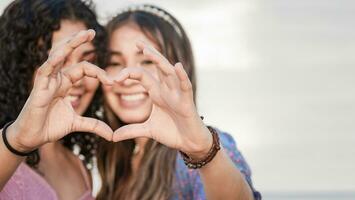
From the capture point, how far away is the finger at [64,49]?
150cm

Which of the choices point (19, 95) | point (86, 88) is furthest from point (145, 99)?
point (19, 95)

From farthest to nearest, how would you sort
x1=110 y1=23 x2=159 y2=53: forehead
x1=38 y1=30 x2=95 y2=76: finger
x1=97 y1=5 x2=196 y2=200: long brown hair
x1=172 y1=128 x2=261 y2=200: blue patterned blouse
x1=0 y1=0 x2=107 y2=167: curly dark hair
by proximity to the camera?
x1=110 y1=23 x2=159 y2=53: forehead < x1=97 y1=5 x2=196 y2=200: long brown hair < x1=0 y1=0 x2=107 y2=167: curly dark hair < x1=172 y1=128 x2=261 y2=200: blue patterned blouse < x1=38 y1=30 x2=95 y2=76: finger

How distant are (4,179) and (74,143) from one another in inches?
39.7

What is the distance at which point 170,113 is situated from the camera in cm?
163

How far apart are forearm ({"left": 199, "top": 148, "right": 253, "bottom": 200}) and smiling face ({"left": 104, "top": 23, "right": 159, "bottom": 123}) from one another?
919 millimetres

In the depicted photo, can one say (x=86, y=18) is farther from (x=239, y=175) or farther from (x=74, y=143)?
(x=239, y=175)

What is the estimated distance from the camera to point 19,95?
2.33m

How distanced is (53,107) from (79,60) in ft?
2.69

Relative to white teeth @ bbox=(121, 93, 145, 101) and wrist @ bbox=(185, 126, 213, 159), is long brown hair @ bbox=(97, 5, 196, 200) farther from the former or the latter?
wrist @ bbox=(185, 126, 213, 159)

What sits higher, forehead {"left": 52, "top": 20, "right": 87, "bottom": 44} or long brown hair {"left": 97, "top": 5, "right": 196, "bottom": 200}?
forehead {"left": 52, "top": 20, "right": 87, "bottom": 44}

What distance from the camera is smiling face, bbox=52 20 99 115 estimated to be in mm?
2344

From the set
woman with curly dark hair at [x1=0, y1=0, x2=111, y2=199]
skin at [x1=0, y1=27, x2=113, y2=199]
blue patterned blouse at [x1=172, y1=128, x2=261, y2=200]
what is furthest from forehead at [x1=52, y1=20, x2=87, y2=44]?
skin at [x1=0, y1=27, x2=113, y2=199]

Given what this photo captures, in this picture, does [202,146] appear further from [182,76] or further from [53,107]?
[53,107]

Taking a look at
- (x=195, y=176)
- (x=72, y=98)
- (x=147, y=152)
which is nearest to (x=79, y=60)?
(x=72, y=98)
